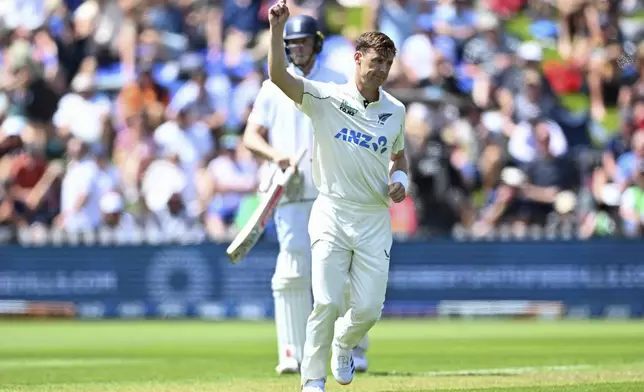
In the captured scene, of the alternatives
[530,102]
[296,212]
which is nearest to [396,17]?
[530,102]

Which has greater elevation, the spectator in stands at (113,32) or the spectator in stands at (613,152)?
the spectator in stands at (113,32)

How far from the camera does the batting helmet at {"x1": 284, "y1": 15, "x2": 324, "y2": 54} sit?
35.2 ft

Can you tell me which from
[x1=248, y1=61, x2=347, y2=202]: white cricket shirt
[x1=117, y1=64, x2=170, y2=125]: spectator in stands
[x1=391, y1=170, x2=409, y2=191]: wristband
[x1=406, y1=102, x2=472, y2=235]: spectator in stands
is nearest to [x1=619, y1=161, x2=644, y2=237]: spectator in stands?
[x1=406, y1=102, x2=472, y2=235]: spectator in stands

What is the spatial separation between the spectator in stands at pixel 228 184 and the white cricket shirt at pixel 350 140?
12.2 meters

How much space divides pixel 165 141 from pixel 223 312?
3293 mm

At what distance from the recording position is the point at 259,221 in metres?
10.2

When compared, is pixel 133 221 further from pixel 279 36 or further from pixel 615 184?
pixel 279 36

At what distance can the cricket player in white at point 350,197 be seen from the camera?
27.9ft

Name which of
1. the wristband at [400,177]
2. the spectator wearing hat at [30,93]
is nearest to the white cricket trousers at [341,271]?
the wristband at [400,177]

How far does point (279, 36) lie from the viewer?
8031 millimetres

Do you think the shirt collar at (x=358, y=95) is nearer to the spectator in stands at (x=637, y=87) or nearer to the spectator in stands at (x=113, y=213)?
the spectator in stands at (x=113, y=213)

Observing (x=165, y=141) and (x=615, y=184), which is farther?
(x=165, y=141)

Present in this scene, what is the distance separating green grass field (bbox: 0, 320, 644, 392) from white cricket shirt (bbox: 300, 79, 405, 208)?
160cm

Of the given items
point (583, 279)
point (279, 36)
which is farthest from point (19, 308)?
point (279, 36)
